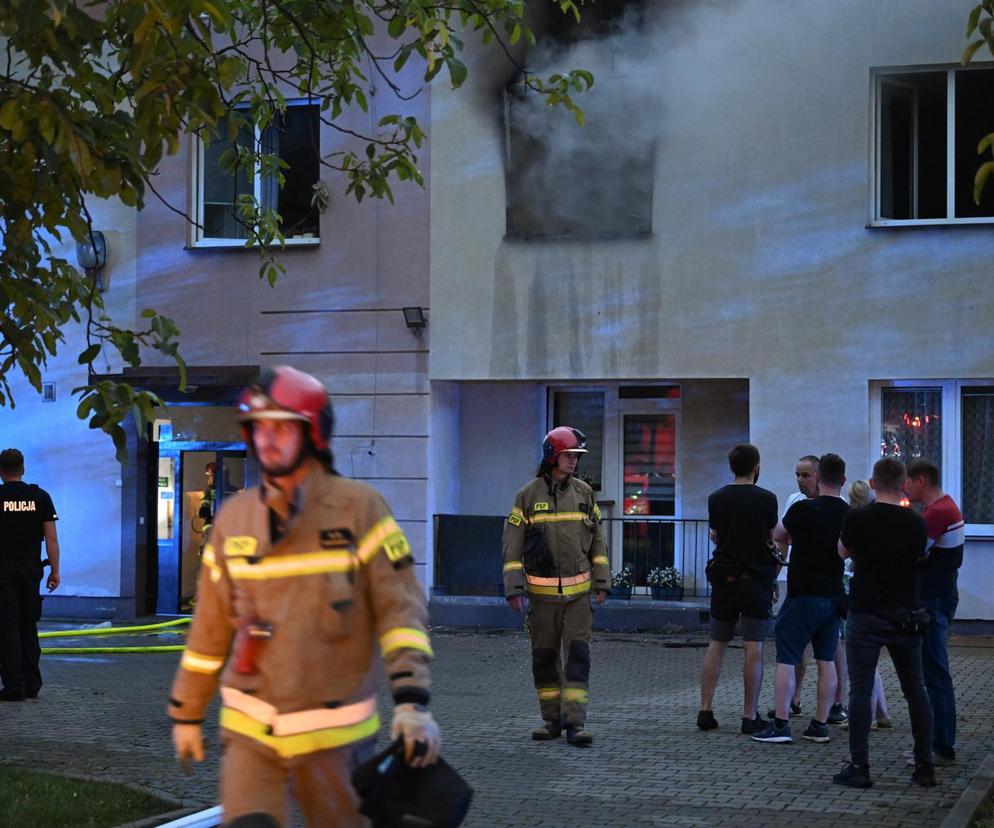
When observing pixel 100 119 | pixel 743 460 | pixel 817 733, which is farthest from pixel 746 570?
pixel 100 119

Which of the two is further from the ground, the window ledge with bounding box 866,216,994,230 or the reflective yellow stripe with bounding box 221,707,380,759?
the window ledge with bounding box 866,216,994,230

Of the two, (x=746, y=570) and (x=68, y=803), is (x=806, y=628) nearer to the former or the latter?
(x=746, y=570)

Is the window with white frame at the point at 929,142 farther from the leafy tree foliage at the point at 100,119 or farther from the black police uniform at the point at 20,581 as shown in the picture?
the black police uniform at the point at 20,581

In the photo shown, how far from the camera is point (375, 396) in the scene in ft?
58.4

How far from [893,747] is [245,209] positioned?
5.97 meters

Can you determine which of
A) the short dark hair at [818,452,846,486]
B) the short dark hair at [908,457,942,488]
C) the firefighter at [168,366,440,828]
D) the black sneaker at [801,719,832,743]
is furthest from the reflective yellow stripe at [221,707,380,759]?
the black sneaker at [801,719,832,743]

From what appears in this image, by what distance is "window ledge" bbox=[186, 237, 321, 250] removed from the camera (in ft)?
58.9

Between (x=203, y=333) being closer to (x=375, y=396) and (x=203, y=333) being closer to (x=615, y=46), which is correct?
(x=375, y=396)

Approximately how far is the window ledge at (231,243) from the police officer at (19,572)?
617 cm

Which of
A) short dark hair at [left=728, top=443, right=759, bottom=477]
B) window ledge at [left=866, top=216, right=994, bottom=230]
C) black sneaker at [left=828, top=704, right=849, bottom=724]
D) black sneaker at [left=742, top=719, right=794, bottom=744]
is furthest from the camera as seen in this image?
window ledge at [left=866, top=216, right=994, bottom=230]

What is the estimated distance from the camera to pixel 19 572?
12094 millimetres

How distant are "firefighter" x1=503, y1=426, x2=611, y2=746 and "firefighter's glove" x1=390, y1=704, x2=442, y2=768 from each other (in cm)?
561

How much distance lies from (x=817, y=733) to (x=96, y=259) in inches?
456

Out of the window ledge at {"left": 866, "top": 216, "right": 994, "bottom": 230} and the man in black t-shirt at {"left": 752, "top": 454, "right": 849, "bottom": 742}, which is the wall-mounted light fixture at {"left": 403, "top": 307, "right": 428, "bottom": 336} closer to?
the window ledge at {"left": 866, "top": 216, "right": 994, "bottom": 230}
